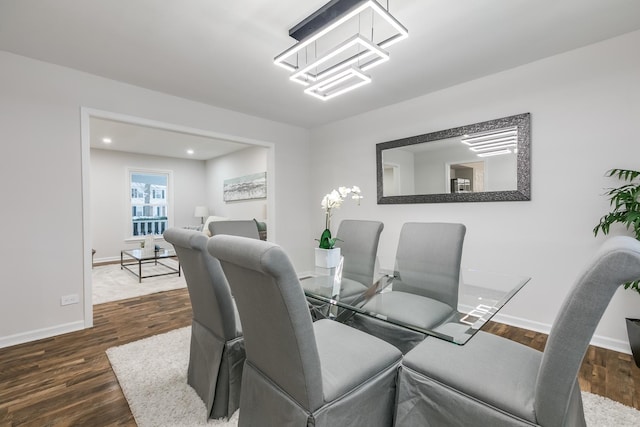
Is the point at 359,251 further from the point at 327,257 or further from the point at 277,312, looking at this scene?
the point at 277,312

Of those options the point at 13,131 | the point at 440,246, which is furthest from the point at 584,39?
the point at 13,131

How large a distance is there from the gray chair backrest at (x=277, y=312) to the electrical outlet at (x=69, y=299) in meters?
2.63

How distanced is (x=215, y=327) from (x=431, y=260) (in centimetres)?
163

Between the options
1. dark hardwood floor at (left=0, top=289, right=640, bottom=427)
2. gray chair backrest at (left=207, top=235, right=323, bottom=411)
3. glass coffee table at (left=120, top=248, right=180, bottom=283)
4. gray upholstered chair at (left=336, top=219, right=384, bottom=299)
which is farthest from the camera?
glass coffee table at (left=120, top=248, right=180, bottom=283)

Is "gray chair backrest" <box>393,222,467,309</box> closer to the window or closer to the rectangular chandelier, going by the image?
the rectangular chandelier

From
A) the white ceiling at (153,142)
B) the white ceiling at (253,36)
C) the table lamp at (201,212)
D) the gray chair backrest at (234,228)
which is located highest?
the white ceiling at (153,142)

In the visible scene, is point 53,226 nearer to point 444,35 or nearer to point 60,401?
point 60,401

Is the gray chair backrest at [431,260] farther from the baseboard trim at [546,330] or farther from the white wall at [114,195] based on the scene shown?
the white wall at [114,195]

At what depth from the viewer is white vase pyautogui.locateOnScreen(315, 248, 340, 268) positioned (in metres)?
2.20

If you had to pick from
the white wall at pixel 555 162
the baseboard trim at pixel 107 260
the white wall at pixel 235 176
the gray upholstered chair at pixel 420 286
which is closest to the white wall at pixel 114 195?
the baseboard trim at pixel 107 260

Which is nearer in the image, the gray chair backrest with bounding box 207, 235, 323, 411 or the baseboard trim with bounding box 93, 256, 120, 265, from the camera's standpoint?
the gray chair backrest with bounding box 207, 235, 323, 411

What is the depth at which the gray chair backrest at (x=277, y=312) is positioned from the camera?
899 mm

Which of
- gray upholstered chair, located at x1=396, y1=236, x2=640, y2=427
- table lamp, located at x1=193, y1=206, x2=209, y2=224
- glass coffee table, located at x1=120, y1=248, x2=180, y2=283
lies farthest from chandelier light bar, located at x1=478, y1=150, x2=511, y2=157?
table lamp, located at x1=193, y1=206, x2=209, y2=224

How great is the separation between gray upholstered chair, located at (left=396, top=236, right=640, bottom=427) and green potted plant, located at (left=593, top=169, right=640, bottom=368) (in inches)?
59.3
